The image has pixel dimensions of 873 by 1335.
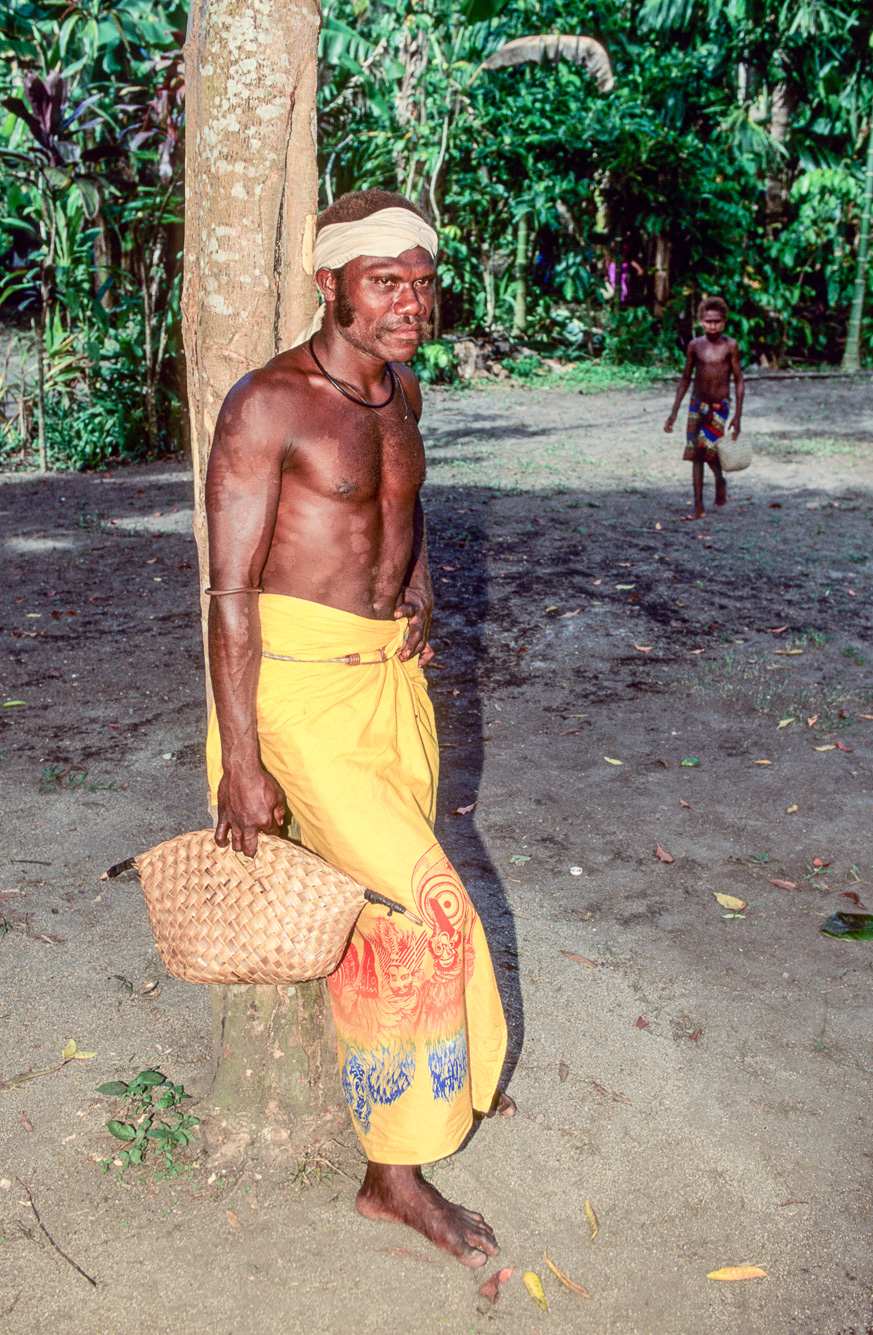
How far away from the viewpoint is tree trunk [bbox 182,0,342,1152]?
2328mm

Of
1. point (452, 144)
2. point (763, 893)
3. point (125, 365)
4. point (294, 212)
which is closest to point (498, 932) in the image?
point (763, 893)

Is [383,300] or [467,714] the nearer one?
[383,300]

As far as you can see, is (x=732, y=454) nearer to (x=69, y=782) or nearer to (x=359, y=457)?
(x=69, y=782)

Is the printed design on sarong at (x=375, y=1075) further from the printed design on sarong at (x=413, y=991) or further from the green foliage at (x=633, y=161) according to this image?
the green foliage at (x=633, y=161)

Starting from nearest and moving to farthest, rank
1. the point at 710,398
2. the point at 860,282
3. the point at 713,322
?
the point at 713,322, the point at 710,398, the point at 860,282

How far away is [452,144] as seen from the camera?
56.4ft

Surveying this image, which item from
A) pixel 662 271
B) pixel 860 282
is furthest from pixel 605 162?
pixel 860 282

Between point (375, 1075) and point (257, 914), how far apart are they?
1.49 ft

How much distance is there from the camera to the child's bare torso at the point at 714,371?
9.18m

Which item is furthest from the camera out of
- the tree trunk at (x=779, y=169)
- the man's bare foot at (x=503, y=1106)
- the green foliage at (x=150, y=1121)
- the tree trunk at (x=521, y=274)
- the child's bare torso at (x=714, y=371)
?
the tree trunk at (x=779, y=169)

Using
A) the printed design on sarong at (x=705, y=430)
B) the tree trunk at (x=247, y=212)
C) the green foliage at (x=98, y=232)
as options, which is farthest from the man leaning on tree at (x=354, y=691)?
the green foliage at (x=98, y=232)

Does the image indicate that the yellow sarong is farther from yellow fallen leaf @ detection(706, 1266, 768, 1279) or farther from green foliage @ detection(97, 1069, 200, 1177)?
yellow fallen leaf @ detection(706, 1266, 768, 1279)

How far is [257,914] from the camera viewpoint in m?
2.17

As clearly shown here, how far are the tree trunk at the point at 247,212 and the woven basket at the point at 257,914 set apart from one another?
405 mm
